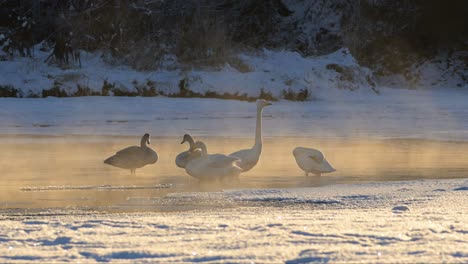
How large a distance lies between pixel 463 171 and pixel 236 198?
3704 millimetres

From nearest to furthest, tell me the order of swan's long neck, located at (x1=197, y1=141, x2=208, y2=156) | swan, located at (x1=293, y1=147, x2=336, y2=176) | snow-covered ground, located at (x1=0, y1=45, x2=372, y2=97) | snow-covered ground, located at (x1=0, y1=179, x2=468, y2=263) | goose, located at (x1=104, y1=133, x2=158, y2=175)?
snow-covered ground, located at (x1=0, y1=179, x2=468, y2=263) → swan, located at (x1=293, y1=147, x2=336, y2=176) → swan's long neck, located at (x1=197, y1=141, x2=208, y2=156) → goose, located at (x1=104, y1=133, x2=158, y2=175) → snow-covered ground, located at (x1=0, y1=45, x2=372, y2=97)

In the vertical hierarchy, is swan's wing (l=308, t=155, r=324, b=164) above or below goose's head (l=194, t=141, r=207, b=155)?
below

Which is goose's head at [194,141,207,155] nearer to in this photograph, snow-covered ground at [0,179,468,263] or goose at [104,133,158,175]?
goose at [104,133,158,175]

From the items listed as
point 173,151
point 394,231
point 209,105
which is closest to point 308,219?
point 394,231

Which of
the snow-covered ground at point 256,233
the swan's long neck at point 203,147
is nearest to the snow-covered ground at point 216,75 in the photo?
the swan's long neck at point 203,147

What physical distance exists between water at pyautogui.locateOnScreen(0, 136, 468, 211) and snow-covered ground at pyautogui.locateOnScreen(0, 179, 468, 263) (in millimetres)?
592

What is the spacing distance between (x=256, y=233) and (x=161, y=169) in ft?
19.8

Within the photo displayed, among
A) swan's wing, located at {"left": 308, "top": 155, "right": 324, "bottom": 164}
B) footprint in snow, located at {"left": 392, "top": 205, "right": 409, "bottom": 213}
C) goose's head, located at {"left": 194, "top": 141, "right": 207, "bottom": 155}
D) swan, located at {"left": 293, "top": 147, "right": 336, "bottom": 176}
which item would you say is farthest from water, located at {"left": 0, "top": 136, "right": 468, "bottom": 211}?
footprint in snow, located at {"left": 392, "top": 205, "right": 409, "bottom": 213}

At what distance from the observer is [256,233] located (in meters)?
6.78

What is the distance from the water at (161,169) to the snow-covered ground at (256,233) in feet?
1.94

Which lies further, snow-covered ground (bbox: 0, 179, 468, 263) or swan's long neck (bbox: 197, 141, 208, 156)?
swan's long neck (bbox: 197, 141, 208, 156)

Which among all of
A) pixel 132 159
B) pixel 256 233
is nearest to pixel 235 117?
pixel 132 159

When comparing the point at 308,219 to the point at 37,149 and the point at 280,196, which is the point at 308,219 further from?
the point at 37,149

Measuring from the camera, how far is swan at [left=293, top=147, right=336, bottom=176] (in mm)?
11750
